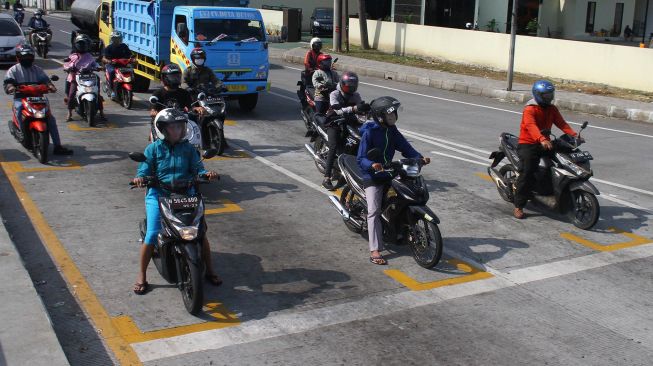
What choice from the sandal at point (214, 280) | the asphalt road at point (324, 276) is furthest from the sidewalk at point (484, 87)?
the sandal at point (214, 280)

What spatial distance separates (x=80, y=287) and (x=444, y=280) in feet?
11.5

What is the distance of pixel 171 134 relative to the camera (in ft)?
22.6

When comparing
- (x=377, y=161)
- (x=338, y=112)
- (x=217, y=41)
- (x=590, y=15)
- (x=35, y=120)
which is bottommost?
(x=35, y=120)

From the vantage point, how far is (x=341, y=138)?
10945 millimetres

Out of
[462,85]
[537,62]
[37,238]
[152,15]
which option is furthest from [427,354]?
[537,62]

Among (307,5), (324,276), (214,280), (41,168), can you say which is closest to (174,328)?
(214,280)

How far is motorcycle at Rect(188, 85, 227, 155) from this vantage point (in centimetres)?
1226

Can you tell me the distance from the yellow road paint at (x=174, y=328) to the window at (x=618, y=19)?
40.2m

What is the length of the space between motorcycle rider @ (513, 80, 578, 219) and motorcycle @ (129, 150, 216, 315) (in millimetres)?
4552

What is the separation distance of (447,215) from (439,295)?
2.76m

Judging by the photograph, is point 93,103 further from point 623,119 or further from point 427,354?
point 623,119

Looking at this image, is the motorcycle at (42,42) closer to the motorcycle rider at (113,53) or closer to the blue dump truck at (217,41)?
the blue dump truck at (217,41)

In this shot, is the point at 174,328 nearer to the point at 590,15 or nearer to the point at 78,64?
the point at 78,64

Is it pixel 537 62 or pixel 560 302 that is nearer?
pixel 560 302
